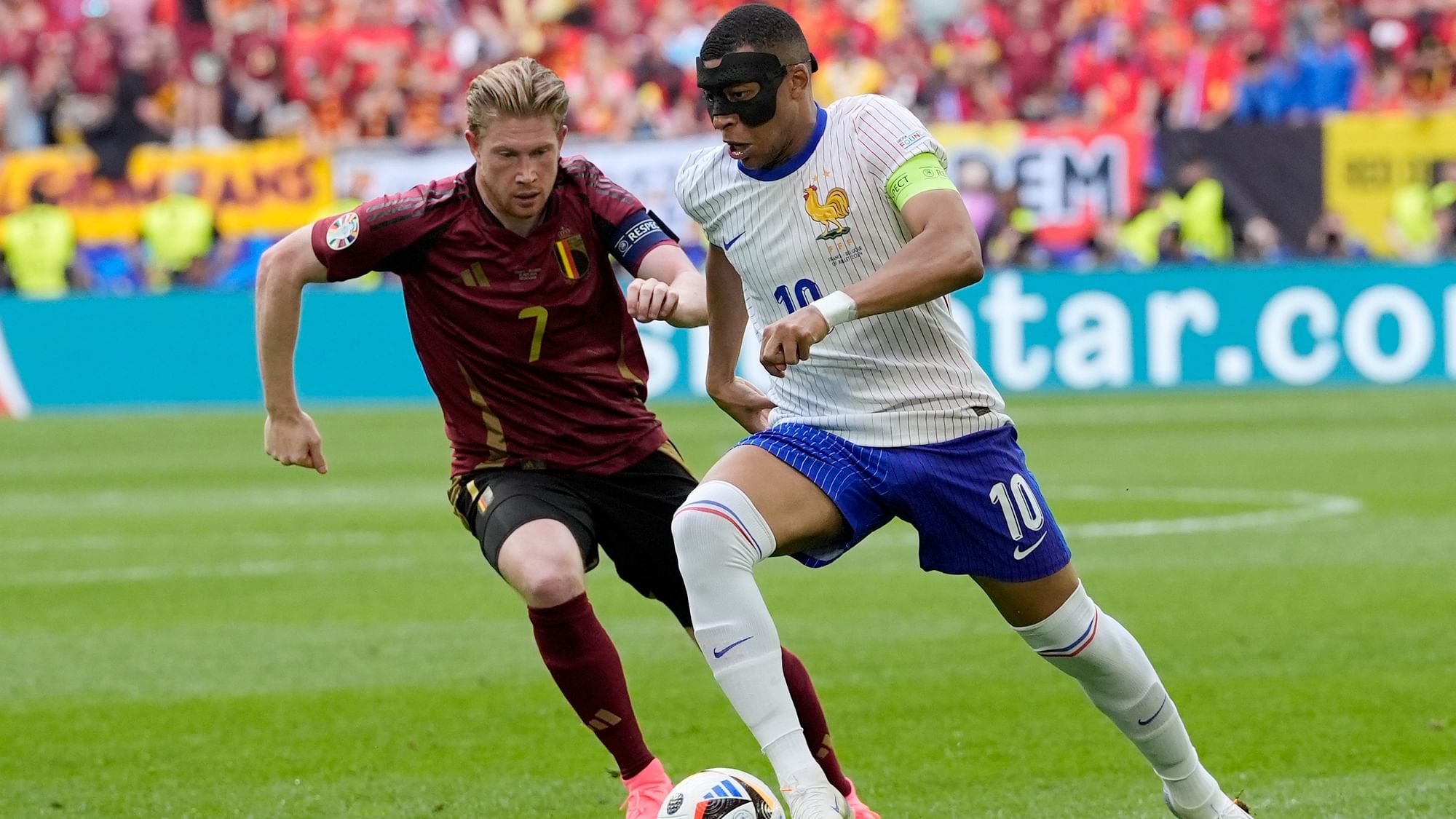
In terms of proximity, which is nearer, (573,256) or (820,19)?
(573,256)

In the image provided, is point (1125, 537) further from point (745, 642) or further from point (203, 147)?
point (203, 147)

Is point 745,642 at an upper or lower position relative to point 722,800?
upper

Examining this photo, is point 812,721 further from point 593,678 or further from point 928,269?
point 928,269

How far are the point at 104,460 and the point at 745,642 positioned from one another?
13673 mm

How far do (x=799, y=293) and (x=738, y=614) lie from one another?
2.69 feet

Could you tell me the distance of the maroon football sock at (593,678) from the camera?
5.49 meters

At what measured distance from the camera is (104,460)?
17.7 m

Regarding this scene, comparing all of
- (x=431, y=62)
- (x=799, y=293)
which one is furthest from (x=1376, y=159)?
(x=799, y=293)

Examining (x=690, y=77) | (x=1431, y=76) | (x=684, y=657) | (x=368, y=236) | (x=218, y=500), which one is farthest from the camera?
(x=690, y=77)

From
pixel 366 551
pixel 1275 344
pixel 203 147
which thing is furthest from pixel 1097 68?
pixel 366 551

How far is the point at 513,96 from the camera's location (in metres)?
5.45

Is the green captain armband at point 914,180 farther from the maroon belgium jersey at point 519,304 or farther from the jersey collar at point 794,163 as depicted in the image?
the maroon belgium jersey at point 519,304

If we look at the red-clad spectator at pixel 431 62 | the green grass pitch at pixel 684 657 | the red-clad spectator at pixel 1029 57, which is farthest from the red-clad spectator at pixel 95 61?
the green grass pitch at pixel 684 657

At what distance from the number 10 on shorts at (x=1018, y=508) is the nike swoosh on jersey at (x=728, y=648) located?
2.22 ft
